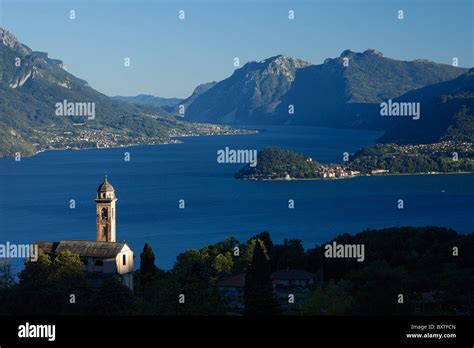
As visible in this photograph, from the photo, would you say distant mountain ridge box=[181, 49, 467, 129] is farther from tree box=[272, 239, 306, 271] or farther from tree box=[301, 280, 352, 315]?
tree box=[301, 280, 352, 315]

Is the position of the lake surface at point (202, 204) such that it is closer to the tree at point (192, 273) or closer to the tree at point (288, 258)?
the tree at point (288, 258)

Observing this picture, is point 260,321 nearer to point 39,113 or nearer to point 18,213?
point 18,213

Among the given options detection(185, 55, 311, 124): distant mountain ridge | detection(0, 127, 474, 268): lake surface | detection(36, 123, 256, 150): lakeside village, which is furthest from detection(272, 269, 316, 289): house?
detection(185, 55, 311, 124): distant mountain ridge

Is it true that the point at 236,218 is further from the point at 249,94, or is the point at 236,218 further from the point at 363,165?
the point at 249,94

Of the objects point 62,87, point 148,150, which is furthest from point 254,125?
point 148,150

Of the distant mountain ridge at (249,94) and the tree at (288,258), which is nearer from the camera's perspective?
the tree at (288,258)

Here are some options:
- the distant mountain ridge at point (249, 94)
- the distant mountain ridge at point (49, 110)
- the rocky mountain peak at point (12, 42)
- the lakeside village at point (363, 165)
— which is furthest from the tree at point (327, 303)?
the distant mountain ridge at point (249, 94)

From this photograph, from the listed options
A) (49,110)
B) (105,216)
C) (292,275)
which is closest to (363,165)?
(292,275)
